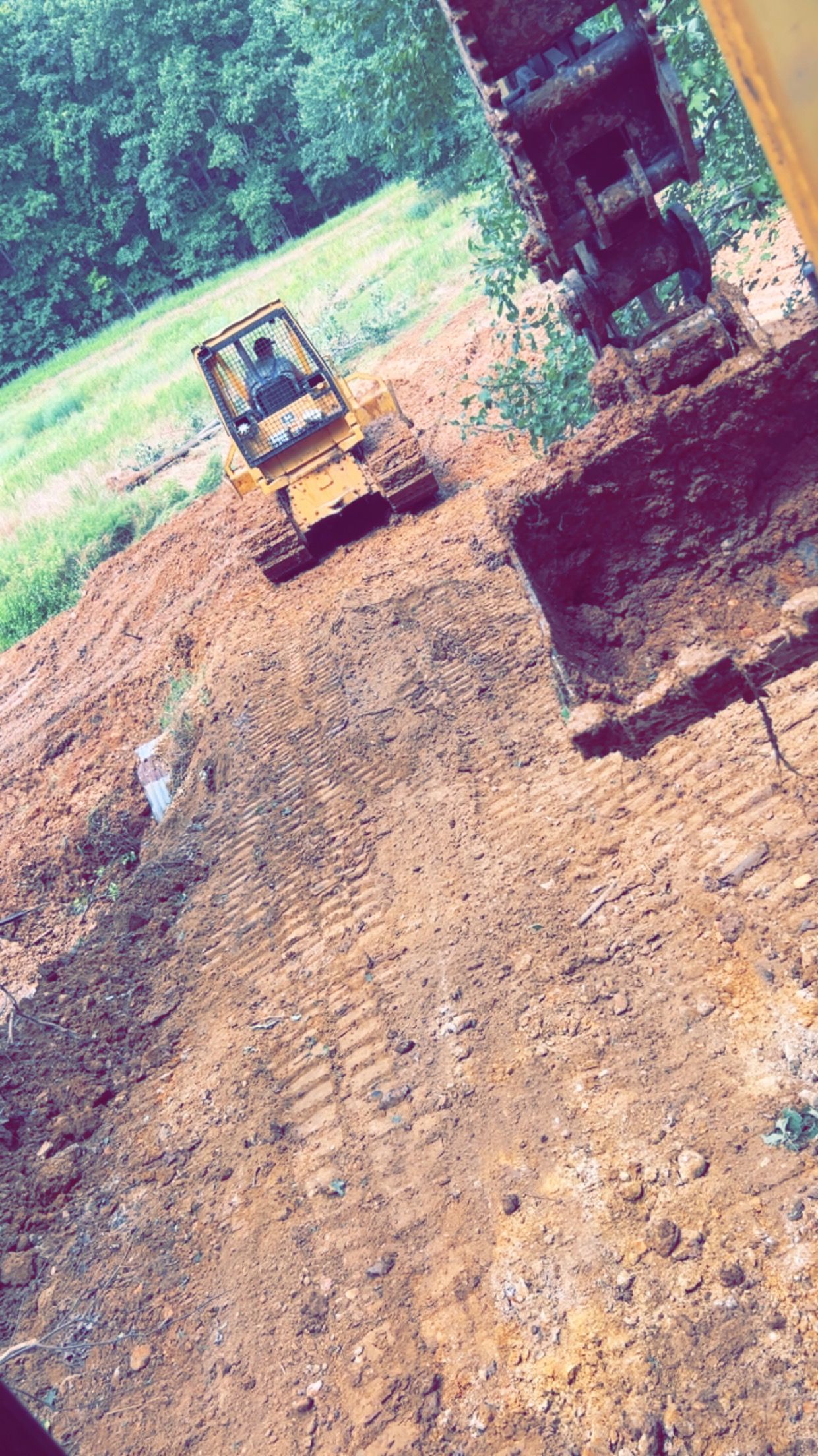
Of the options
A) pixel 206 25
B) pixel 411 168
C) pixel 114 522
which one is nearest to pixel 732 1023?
pixel 114 522

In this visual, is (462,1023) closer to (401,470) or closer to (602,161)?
(602,161)

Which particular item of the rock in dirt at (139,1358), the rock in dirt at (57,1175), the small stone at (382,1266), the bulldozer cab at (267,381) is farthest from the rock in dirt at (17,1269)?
the bulldozer cab at (267,381)

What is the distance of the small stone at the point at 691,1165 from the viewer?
3.54 metres

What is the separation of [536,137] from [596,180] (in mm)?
317

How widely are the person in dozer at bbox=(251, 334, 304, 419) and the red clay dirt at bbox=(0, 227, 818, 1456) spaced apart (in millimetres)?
5100

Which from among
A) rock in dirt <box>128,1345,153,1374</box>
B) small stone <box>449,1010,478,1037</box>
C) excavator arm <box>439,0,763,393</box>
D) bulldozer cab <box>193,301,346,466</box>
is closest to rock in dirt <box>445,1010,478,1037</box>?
small stone <box>449,1010,478,1037</box>

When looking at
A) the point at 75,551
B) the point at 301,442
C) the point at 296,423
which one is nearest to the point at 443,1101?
the point at 301,442

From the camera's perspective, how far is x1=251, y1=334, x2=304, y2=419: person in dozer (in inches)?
470

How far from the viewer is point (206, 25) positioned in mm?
49500

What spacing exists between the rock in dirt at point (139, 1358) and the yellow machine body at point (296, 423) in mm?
8391

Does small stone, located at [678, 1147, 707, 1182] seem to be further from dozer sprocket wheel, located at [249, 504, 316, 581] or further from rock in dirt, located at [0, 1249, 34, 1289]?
dozer sprocket wheel, located at [249, 504, 316, 581]

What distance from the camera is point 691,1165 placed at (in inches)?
140

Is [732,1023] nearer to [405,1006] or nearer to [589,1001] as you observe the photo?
[589,1001]

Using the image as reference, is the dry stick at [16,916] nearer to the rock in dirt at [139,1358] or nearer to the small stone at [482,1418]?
the rock in dirt at [139,1358]
